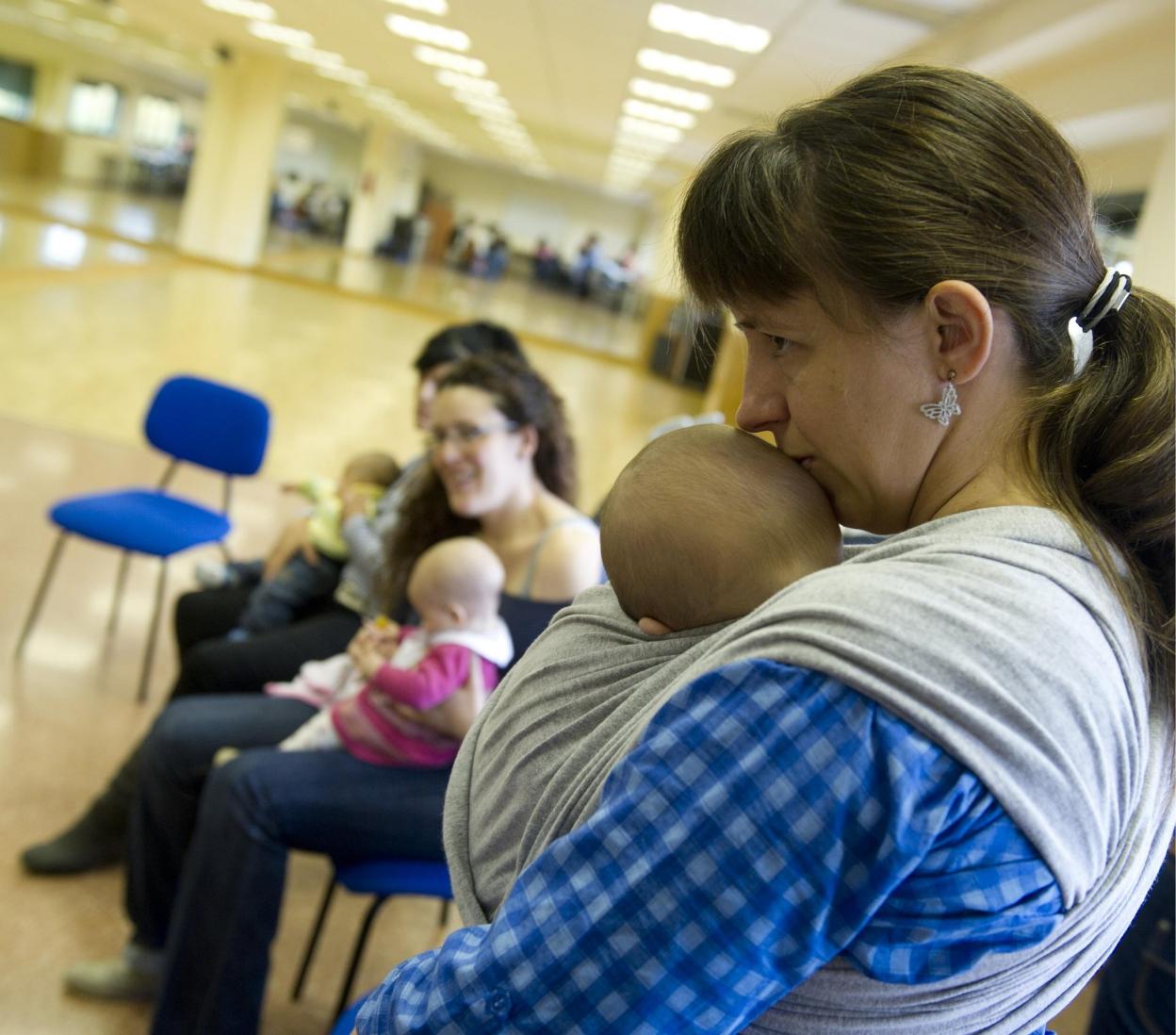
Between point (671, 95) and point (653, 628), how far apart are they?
1183 centimetres

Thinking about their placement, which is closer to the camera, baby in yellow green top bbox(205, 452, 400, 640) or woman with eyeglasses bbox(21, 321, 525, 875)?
woman with eyeglasses bbox(21, 321, 525, 875)

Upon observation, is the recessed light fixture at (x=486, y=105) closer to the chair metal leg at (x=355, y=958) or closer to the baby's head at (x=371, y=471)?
the baby's head at (x=371, y=471)

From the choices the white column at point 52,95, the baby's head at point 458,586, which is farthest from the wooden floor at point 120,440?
the white column at point 52,95

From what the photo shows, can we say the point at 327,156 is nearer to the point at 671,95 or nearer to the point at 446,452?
the point at 671,95

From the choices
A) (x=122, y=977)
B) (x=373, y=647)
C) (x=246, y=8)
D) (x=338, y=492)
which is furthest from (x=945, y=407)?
(x=246, y=8)

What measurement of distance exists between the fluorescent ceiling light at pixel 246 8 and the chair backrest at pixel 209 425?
33.5ft

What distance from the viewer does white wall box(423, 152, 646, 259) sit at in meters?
37.9

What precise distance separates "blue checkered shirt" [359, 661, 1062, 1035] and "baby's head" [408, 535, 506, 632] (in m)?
1.44

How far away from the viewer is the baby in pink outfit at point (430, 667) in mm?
2158

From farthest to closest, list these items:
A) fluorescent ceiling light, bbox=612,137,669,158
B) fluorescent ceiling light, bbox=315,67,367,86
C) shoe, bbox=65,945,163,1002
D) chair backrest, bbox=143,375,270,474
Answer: fluorescent ceiling light, bbox=612,137,669,158 < fluorescent ceiling light, bbox=315,67,367,86 < chair backrest, bbox=143,375,270,474 < shoe, bbox=65,945,163,1002

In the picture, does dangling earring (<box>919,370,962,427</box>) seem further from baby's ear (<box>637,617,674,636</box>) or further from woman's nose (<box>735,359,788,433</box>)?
baby's ear (<box>637,617,674,636</box>)

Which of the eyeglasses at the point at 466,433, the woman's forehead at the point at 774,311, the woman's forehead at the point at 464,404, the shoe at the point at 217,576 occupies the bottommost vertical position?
the shoe at the point at 217,576

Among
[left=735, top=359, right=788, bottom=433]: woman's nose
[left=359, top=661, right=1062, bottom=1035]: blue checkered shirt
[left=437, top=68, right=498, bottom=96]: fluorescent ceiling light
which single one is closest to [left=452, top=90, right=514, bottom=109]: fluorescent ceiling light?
[left=437, top=68, right=498, bottom=96]: fluorescent ceiling light

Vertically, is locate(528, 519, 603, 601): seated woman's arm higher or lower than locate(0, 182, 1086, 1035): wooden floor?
higher
